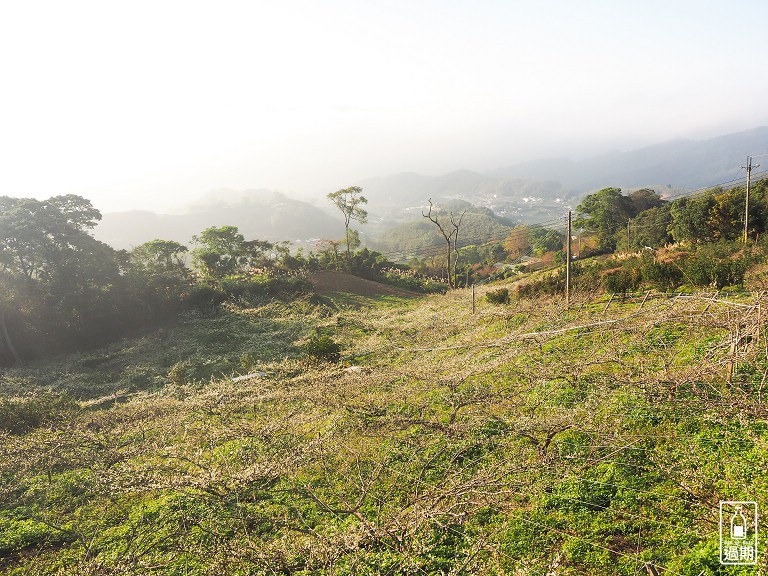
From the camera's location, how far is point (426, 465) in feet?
21.5

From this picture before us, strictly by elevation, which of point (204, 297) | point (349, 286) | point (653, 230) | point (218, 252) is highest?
point (218, 252)

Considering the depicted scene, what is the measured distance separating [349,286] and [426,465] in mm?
25896

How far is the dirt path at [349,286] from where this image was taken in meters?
31.0

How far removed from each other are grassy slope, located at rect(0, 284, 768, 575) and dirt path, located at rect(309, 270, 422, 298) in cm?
1914

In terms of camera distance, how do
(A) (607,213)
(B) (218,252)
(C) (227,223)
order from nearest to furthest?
(B) (218,252) → (A) (607,213) → (C) (227,223)

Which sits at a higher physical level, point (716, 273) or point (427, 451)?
point (716, 273)

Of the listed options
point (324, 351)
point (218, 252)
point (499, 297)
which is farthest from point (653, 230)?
point (218, 252)

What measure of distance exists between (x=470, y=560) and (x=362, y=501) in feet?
6.63

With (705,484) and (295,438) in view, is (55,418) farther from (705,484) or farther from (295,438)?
(705,484)

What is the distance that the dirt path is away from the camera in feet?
102

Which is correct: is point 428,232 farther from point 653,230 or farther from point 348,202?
point 653,230

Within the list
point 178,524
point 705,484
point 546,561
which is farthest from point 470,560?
point 178,524

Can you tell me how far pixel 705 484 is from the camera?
4.85 meters

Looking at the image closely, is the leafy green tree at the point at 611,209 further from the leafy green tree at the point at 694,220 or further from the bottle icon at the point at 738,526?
the bottle icon at the point at 738,526
